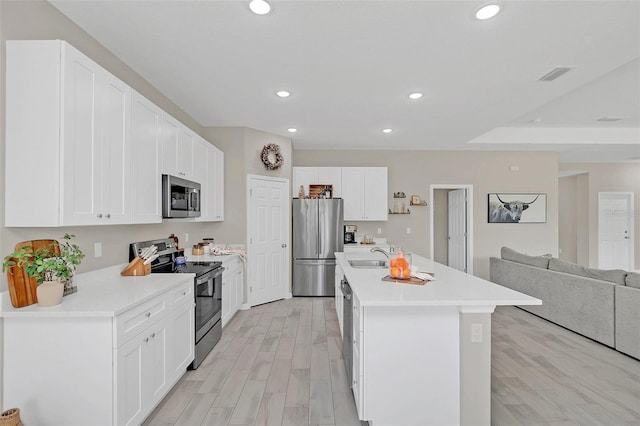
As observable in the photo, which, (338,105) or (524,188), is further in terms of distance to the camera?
(524,188)

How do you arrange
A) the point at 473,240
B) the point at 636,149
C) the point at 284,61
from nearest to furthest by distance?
the point at 284,61 < the point at 636,149 < the point at 473,240

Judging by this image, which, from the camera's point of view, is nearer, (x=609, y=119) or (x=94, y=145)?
(x=94, y=145)

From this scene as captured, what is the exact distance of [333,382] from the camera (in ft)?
8.80

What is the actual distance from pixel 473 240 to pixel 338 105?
4210 mm

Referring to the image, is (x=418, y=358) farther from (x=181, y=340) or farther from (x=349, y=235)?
(x=349, y=235)

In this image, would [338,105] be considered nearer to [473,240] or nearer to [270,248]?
[270,248]

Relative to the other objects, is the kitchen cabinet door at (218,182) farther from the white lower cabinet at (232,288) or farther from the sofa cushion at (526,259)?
the sofa cushion at (526,259)

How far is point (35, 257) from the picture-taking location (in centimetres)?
176

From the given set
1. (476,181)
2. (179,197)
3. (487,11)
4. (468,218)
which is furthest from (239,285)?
(476,181)

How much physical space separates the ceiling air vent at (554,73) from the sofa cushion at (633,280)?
6.69 ft

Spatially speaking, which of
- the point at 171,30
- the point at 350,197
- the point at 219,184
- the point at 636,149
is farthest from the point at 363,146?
the point at 636,149

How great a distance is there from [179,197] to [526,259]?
4.65 meters

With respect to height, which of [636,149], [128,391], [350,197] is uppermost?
[636,149]

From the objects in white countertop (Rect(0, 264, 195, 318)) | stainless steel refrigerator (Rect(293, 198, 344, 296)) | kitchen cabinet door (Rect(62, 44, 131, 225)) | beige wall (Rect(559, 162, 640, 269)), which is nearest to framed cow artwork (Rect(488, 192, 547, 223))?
beige wall (Rect(559, 162, 640, 269))
